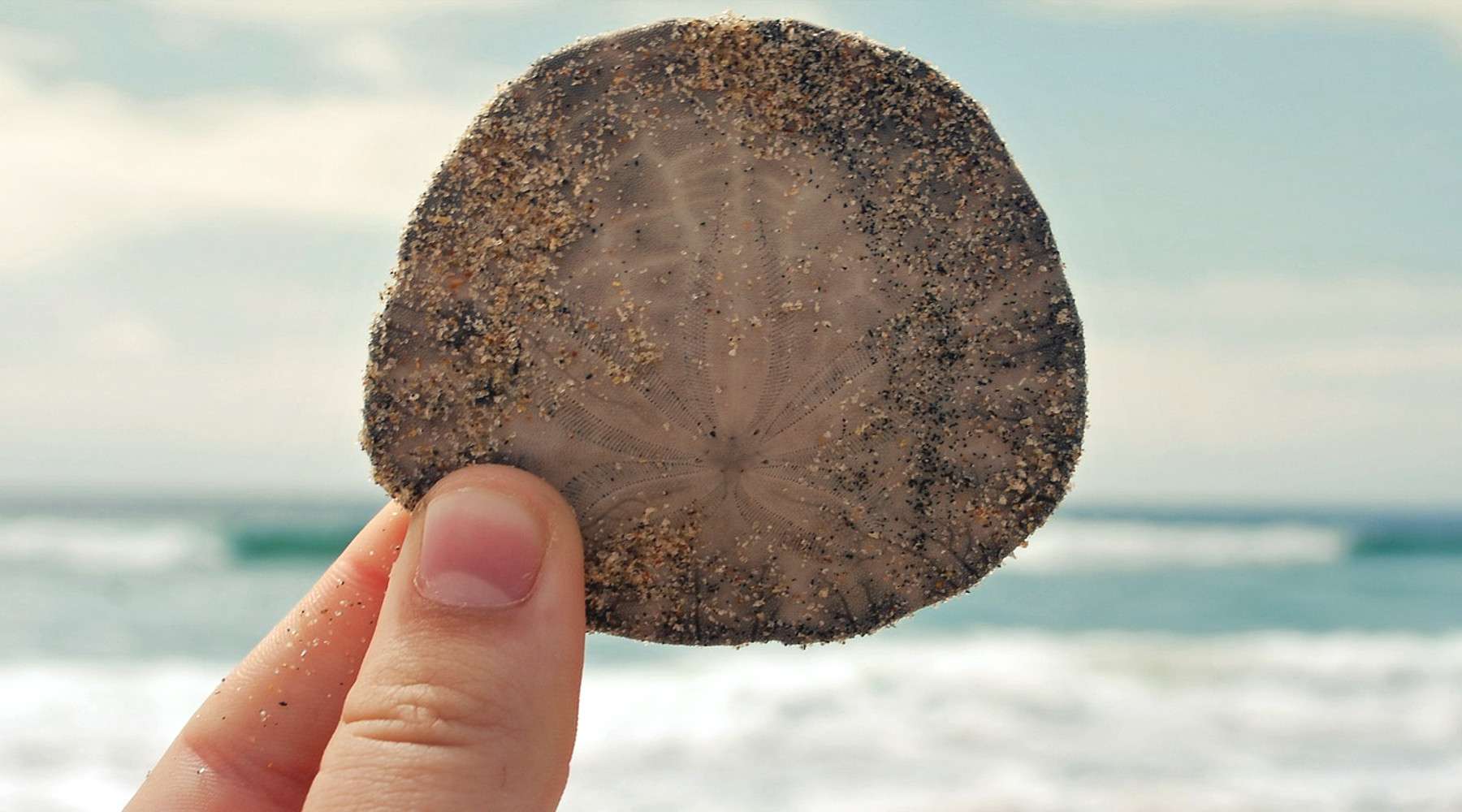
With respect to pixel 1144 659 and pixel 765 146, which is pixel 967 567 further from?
pixel 1144 659

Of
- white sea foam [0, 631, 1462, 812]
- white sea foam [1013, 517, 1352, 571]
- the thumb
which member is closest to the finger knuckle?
the thumb

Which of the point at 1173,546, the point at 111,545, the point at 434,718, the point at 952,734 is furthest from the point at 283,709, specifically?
the point at 1173,546

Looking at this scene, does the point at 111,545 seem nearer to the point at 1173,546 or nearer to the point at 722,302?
the point at 1173,546

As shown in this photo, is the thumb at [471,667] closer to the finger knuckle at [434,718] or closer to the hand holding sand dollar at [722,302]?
the finger knuckle at [434,718]

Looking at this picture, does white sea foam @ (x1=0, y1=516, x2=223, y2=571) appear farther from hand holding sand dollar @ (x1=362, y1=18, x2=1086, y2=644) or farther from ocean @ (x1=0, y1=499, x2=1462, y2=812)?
hand holding sand dollar @ (x1=362, y1=18, x2=1086, y2=644)

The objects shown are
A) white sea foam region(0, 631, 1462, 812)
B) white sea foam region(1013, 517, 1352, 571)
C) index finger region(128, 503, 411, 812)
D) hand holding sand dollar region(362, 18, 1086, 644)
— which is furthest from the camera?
white sea foam region(1013, 517, 1352, 571)

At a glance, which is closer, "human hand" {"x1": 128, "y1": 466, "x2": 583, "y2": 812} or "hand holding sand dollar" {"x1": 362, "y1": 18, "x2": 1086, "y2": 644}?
"human hand" {"x1": 128, "y1": 466, "x2": 583, "y2": 812}
